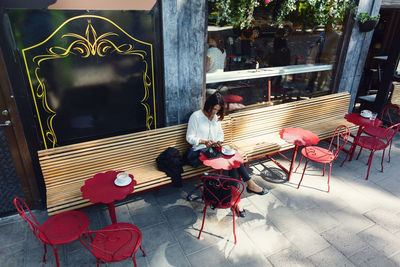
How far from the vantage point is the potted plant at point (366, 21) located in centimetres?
591

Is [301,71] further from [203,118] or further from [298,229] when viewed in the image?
[298,229]

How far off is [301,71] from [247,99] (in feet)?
5.61

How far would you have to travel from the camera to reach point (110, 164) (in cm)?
427

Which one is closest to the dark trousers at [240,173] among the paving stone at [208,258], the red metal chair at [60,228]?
the paving stone at [208,258]

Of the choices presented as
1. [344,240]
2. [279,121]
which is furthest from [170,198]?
[279,121]

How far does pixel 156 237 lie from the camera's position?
12.4 ft

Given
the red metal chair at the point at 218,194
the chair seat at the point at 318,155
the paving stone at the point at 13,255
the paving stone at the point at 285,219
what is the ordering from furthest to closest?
the chair seat at the point at 318,155 < the paving stone at the point at 285,219 < the red metal chair at the point at 218,194 < the paving stone at the point at 13,255

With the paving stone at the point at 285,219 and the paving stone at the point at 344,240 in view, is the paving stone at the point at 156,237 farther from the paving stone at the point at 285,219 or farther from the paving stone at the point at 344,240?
the paving stone at the point at 344,240

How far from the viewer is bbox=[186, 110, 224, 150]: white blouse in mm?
4506

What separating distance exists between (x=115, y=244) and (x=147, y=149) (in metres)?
1.88

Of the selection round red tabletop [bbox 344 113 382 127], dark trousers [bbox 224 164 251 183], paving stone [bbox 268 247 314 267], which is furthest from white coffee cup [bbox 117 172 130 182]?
round red tabletop [bbox 344 113 382 127]

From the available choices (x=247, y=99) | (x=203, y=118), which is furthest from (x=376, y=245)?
(x=247, y=99)

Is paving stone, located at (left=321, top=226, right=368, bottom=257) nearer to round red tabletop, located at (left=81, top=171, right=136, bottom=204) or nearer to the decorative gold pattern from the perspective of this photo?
round red tabletop, located at (left=81, top=171, right=136, bottom=204)

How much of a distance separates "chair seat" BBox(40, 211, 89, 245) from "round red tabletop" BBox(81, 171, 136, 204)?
313mm
